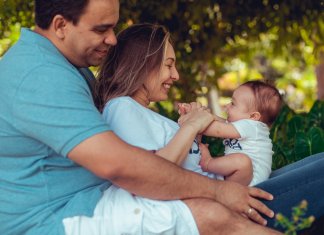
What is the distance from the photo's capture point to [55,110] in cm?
279

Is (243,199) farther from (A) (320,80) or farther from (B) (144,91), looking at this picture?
(A) (320,80)

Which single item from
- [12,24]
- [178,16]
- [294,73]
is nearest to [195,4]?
[178,16]

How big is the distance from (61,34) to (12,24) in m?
1.80

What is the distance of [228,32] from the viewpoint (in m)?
6.62

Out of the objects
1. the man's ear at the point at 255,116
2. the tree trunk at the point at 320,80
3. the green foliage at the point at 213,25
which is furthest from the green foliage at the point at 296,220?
the tree trunk at the point at 320,80

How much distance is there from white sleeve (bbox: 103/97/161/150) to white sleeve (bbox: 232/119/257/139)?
516 mm

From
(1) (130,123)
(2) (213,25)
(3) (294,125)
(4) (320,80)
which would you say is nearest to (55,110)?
(1) (130,123)

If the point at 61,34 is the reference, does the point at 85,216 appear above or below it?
below

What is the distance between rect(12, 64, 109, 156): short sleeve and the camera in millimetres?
2768

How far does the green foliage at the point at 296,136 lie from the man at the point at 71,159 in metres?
1.46

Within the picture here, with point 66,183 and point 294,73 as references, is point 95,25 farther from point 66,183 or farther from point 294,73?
point 294,73

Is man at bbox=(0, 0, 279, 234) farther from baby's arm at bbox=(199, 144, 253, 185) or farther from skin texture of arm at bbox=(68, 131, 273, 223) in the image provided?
baby's arm at bbox=(199, 144, 253, 185)

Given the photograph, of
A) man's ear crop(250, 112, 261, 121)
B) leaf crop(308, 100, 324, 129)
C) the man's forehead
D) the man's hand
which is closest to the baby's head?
man's ear crop(250, 112, 261, 121)

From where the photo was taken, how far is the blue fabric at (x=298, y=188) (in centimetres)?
325
